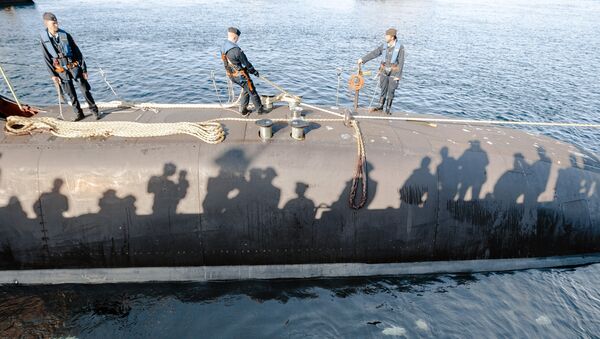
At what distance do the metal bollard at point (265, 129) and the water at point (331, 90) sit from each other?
3.37 m

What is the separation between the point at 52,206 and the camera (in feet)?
27.4

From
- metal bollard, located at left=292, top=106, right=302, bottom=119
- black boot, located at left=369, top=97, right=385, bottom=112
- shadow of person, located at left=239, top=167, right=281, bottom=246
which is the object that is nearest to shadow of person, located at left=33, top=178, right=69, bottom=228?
shadow of person, located at left=239, top=167, right=281, bottom=246

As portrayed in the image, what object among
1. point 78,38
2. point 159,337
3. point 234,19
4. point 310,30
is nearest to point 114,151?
point 159,337

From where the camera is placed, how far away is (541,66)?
1244 inches

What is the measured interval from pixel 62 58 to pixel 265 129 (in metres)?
4.99

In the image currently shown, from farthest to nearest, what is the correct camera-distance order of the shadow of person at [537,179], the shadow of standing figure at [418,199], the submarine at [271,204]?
the shadow of person at [537,179], the shadow of standing figure at [418,199], the submarine at [271,204]

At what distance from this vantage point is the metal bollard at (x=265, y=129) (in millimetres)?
9055

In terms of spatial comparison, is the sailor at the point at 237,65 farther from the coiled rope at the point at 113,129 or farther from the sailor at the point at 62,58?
the sailor at the point at 62,58

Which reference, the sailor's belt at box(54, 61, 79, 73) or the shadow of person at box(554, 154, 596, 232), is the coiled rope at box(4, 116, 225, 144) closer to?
the sailor's belt at box(54, 61, 79, 73)

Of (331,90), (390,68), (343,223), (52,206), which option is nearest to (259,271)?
(343,223)

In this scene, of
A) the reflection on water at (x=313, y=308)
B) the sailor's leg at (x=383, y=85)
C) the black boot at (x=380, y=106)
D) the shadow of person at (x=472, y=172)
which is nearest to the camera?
the reflection on water at (x=313, y=308)

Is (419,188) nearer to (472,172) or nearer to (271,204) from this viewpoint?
(472,172)

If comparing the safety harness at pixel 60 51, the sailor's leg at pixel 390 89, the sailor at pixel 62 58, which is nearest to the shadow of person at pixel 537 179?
the sailor's leg at pixel 390 89

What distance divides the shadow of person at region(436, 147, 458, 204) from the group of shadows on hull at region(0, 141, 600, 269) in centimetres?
2
